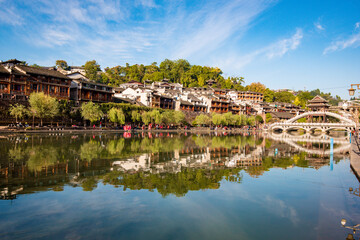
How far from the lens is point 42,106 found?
156 ft

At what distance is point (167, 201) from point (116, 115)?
5312 cm

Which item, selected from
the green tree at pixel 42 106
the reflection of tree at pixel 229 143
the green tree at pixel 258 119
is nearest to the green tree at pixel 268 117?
the green tree at pixel 258 119

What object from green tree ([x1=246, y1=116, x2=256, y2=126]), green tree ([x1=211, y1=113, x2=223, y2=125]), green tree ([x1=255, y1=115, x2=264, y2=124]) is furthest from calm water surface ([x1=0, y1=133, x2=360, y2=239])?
green tree ([x1=255, y1=115, x2=264, y2=124])

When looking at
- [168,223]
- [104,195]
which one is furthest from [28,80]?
[168,223]

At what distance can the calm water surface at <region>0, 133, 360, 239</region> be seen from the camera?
8.37 m

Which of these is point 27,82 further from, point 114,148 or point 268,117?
point 268,117

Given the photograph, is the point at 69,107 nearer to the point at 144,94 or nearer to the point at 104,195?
the point at 144,94

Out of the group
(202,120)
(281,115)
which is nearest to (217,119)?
(202,120)

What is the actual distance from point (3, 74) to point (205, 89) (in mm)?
81264

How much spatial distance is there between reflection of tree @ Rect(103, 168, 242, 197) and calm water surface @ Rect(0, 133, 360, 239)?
0.17ft

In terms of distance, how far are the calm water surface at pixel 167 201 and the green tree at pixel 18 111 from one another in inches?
1231

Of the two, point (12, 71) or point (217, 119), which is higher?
point (12, 71)

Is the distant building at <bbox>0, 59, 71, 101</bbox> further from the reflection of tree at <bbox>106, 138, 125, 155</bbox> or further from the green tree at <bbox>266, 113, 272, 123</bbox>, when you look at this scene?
the green tree at <bbox>266, 113, 272, 123</bbox>

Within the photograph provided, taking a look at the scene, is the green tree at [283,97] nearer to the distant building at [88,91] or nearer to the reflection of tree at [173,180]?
the distant building at [88,91]
